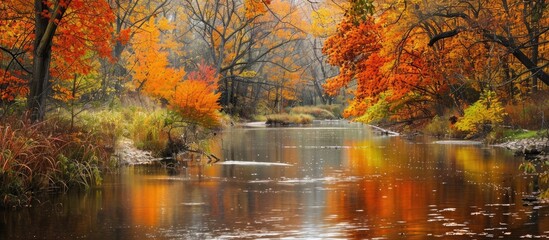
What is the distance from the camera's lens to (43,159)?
17.9 m

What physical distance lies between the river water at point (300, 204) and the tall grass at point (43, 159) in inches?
20.9

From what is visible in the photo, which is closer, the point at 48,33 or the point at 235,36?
the point at 48,33

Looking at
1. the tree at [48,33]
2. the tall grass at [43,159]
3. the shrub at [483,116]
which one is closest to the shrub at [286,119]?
the shrub at [483,116]

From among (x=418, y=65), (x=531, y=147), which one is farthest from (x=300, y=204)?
(x=418, y=65)

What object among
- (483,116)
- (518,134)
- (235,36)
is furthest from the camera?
(235,36)

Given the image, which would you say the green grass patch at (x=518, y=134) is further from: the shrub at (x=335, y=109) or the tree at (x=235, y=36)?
the shrub at (x=335, y=109)

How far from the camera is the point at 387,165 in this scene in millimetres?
25375

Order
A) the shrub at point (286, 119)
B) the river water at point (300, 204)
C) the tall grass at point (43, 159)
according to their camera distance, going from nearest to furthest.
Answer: the river water at point (300, 204)
the tall grass at point (43, 159)
the shrub at point (286, 119)

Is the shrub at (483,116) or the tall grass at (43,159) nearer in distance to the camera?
the tall grass at (43,159)

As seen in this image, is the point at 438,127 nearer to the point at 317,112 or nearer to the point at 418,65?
the point at 418,65

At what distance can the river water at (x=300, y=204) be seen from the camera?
13312mm

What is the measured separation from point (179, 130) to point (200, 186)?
39.0ft

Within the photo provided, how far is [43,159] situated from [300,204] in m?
5.59

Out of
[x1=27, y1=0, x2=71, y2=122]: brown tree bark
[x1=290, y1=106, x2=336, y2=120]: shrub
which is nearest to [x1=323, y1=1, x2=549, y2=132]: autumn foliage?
[x1=27, y1=0, x2=71, y2=122]: brown tree bark
